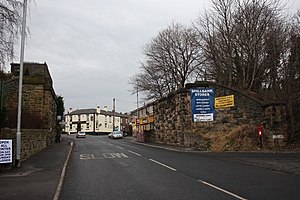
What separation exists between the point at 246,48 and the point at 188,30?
17521 mm

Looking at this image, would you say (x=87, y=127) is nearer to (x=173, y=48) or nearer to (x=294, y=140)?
(x=173, y=48)

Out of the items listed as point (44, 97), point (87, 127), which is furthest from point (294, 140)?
point (87, 127)

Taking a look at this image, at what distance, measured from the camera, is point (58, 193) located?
9070 mm

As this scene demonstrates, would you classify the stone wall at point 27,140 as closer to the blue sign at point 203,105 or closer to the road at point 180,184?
the road at point 180,184

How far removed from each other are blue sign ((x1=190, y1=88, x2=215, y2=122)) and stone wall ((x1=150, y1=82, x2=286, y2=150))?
1.40 feet

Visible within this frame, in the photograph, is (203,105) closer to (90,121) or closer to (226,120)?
(226,120)

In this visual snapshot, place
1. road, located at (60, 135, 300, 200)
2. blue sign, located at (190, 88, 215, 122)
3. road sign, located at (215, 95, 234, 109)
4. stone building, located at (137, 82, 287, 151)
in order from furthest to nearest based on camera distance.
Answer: blue sign, located at (190, 88, 215, 122), road sign, located at (215, 95, 234, 109), stone building, located at (137, 82, 287, 151), road, located at (60, 135, 300, 200)

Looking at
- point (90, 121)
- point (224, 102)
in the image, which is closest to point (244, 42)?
point (224, 102)

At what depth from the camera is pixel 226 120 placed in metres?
29.1

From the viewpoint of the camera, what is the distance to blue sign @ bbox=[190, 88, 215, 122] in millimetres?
29703

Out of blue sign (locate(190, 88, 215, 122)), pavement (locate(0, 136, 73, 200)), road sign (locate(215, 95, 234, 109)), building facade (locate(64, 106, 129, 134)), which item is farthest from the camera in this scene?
building facade (locate(64, 106, 129, 134))

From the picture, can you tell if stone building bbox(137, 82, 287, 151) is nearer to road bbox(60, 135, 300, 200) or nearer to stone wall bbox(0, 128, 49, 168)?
stone wall bbox(0, 128, 49, 168)

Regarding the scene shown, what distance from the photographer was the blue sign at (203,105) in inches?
1169

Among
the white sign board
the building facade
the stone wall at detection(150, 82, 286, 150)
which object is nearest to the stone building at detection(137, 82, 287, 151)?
the stone wall at detection(150, 82, 286, 150)
